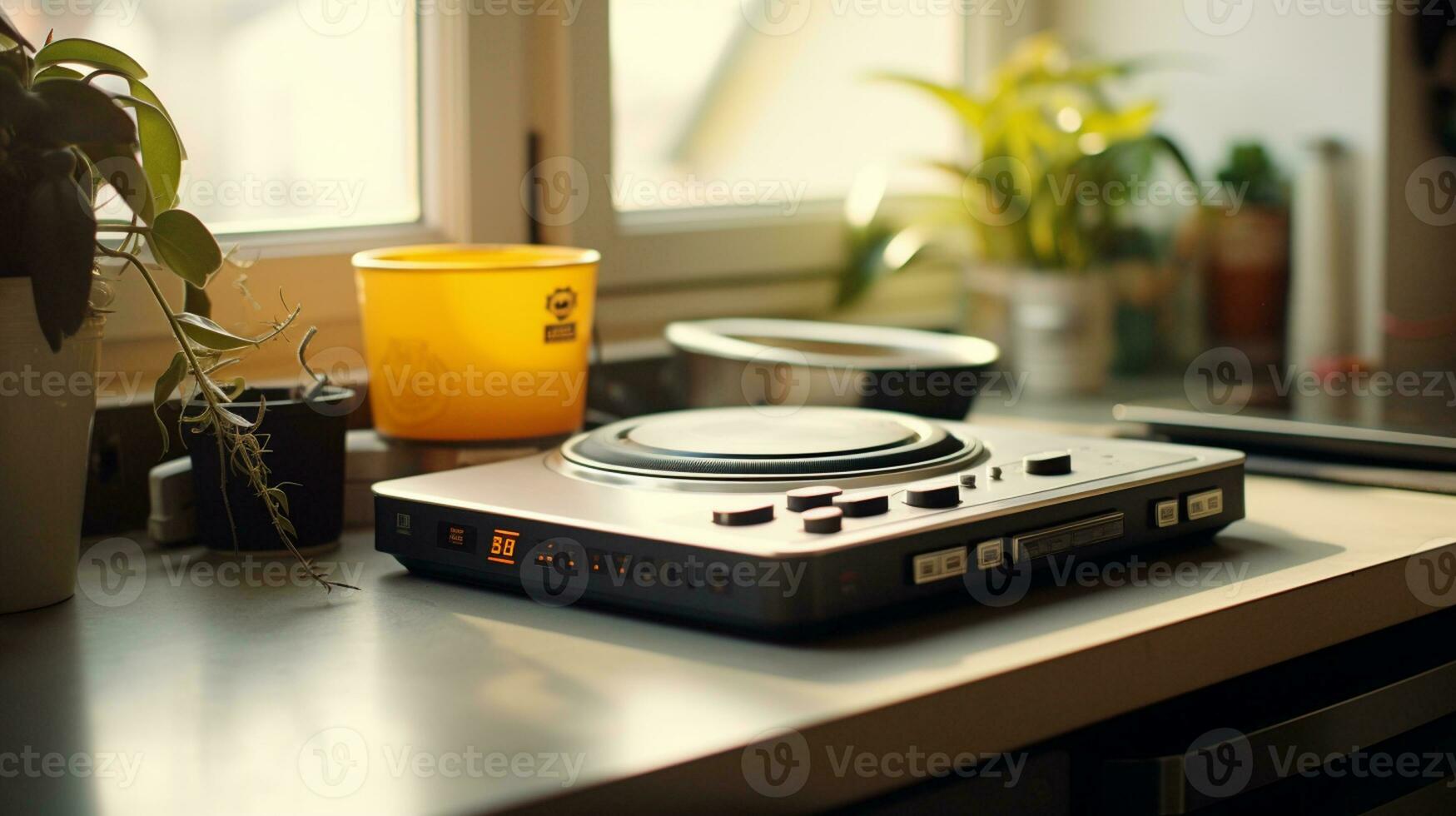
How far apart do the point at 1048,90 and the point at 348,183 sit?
90 cm

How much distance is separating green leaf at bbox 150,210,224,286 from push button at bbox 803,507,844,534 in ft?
1.21

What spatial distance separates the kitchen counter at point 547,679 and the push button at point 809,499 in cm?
8

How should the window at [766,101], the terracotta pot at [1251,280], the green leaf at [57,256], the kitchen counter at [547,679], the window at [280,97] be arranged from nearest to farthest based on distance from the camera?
the kitchen counter at [547,679]
the green leaf at [57,256]
the window at [280,97]
the window at [766,101]
the terracotta pot at [1251,280]

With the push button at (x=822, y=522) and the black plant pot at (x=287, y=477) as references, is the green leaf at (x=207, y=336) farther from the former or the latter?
the push button at (x=822, y=522)

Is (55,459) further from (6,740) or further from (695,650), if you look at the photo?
(695,650)

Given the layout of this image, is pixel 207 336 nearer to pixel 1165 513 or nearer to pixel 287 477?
pixel 287 477

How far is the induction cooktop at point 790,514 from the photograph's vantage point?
0.77 m

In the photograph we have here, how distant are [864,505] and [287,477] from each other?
42 centimetres

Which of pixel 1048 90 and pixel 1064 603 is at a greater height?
pixel 1048 90

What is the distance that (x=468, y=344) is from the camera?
1155 millimetres

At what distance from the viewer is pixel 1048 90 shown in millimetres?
1845

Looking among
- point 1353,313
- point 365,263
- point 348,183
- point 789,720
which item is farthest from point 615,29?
point 789,720

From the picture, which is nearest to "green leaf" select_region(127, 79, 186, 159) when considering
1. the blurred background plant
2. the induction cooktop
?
the induction cooktop

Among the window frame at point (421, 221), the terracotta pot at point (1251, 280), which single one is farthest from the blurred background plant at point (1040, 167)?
the window frame at point (421, 221)
